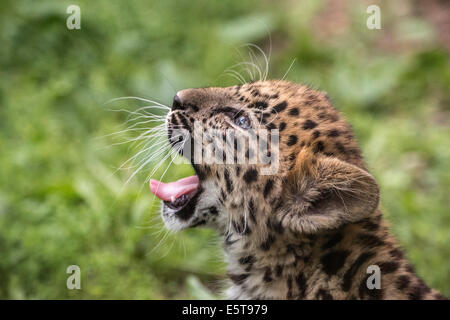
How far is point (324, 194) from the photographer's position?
4648mm

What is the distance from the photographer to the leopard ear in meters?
4.43

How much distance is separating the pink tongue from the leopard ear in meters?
0.81

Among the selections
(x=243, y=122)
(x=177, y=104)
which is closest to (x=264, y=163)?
(x=243, y=122)

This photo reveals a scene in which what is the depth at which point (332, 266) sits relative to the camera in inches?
187

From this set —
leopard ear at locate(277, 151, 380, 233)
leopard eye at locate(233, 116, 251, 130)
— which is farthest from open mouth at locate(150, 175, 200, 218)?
leopard ear at locate(277, 151, 380, 233)

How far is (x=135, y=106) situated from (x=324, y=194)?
513 centimetres

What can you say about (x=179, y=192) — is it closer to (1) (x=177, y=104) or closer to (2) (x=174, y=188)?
(2) (x=174, y=188)

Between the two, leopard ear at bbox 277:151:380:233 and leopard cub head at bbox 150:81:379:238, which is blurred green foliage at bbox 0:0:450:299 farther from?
leopard ear at bbox 277:151:380:233

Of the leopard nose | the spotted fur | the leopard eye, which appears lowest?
the spotted fur
